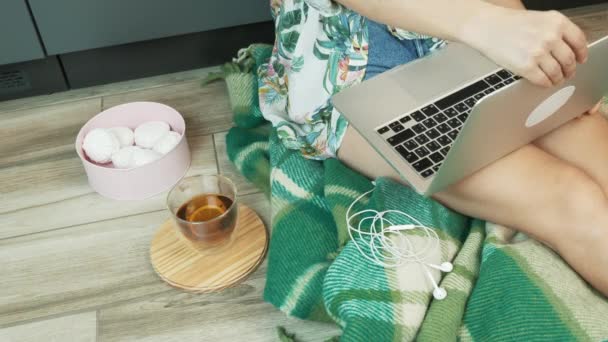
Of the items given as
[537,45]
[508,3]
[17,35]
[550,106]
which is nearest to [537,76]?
[537,45]

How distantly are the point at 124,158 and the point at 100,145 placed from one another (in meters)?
0.05

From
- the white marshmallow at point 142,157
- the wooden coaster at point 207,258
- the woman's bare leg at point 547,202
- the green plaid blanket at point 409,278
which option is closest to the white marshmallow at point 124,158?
the white marshmallow at point 142,157

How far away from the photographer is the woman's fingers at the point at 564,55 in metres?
0.65

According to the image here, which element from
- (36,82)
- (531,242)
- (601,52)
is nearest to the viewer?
(601,52)

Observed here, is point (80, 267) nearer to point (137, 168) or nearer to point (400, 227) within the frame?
point (137, 168)

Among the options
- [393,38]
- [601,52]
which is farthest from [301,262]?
[601,52]

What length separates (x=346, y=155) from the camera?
98 cm

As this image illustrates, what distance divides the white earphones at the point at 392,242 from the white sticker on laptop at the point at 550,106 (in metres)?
0.20

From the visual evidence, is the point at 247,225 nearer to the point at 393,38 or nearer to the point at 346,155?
the point at 346,155

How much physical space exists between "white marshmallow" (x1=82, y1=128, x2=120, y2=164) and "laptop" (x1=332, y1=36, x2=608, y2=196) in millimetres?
440

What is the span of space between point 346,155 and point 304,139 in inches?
3.3

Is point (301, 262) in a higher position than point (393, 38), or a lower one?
lower

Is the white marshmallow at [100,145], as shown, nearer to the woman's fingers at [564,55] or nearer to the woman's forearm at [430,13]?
the woman's forearm at [430,13]

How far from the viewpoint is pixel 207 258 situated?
3.18 ft
